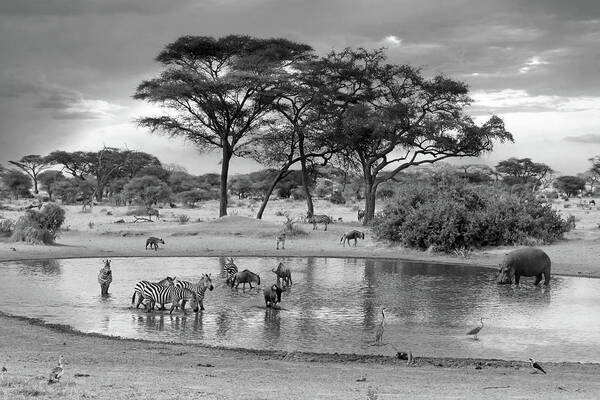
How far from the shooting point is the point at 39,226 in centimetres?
3309

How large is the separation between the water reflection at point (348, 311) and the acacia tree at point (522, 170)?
62.3 metres

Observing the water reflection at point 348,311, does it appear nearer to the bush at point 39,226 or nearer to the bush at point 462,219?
the bush at point 462,219

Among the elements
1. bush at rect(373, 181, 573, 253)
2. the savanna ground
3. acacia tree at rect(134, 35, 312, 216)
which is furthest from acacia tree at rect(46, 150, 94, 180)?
the savanna ground

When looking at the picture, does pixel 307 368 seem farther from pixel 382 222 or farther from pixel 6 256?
pixel 382 222

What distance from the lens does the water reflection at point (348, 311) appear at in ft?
43.7

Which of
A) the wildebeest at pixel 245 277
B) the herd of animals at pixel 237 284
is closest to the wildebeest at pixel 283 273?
the herd of animals at pixel 237 284

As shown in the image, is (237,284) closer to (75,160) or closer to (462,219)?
(462,219)

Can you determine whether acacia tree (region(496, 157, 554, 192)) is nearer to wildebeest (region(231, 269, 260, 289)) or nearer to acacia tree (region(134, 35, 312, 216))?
acacia tree (region(134, 35, 312, 216))

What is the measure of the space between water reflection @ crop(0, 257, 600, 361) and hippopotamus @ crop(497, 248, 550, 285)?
0.45 m

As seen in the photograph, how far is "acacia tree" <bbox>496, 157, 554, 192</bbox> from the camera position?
83.6 m

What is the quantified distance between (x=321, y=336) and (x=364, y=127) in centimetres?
3368

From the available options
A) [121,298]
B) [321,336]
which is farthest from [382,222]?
[321,336]

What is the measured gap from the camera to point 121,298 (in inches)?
A: 695

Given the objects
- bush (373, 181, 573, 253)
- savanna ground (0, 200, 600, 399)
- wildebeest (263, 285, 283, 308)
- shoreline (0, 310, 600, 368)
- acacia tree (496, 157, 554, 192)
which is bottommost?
Result: shoreline (0, 310, 600, 368)
